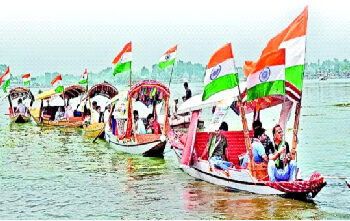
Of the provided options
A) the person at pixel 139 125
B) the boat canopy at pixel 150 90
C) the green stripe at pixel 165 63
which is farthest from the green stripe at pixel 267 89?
the green stripe at pixel 165 63

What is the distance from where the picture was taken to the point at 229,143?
16578 mm

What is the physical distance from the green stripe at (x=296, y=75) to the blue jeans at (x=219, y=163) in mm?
2832

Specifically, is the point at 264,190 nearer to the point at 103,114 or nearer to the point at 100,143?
the point at 100,143

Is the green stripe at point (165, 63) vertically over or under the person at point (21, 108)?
over

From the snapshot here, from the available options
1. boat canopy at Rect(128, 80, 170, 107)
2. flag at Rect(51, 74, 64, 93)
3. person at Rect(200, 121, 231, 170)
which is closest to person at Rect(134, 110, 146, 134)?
boat canopy at Rect(128, 80, 170, 107)

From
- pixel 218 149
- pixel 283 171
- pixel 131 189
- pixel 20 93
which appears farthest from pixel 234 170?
pixel 20 93

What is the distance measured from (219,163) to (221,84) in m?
2.08

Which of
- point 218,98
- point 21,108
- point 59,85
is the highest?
point 59,85

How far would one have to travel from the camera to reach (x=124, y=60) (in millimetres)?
23406

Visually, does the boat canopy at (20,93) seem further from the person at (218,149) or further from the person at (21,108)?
the person at (218,149)

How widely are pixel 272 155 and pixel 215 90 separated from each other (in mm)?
2231

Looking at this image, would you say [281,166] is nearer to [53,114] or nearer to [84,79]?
[84,79]

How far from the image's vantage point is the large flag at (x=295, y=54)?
1283cm

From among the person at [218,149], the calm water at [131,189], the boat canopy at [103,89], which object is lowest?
the calm water at [131,189]
